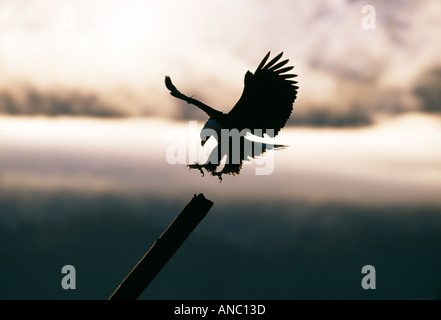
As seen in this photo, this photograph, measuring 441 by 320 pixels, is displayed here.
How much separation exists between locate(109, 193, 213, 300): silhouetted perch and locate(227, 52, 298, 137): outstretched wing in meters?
4.07

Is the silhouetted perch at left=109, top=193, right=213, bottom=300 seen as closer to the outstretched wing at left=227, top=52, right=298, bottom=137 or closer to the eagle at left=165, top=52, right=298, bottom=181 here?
the eagle at left=165, top=52, right=298, bottom=181

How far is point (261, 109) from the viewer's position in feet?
26.8

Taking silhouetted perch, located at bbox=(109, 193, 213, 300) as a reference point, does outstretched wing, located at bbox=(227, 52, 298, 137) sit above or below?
above

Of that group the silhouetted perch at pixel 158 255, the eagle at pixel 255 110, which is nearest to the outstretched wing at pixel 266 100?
the eagle at pixel 255 110

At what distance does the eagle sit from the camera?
304 inches

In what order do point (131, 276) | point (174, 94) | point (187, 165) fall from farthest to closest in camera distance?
1. point (174, 94)
2. point (187, 165)
3. point (131, 276)

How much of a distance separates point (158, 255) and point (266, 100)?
16.0ft

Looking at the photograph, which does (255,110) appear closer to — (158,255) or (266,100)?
(266,100)

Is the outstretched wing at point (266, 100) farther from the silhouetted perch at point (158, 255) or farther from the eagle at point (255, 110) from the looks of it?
the silhouetted perch at point (158, 255)

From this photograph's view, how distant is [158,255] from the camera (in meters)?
3.98

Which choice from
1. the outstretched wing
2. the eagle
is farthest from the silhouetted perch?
the outstretched wing
